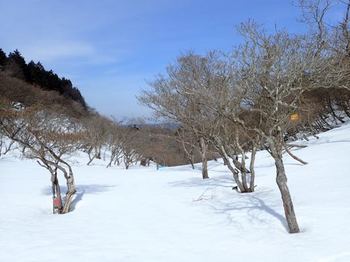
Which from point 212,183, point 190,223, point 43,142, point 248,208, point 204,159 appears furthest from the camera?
point 204,159

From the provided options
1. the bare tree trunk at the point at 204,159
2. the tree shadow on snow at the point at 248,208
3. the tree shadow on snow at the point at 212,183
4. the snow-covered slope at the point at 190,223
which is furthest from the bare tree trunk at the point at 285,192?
the bare tree trunk at the point at 204,159

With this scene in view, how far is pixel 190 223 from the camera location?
1113cm

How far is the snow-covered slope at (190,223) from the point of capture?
8141mm

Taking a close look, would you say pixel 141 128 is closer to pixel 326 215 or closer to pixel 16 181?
pixel 16 181

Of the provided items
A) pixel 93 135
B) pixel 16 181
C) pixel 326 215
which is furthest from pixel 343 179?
pixel 93 135

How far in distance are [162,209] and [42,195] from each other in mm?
6970

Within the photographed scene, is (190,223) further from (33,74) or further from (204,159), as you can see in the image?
(33,74)

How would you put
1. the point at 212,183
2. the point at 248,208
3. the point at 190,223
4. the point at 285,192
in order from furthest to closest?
the point at 212,183 → the point at 248,208 → the point at 190,223 → the point at 285,192

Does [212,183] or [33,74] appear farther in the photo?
[33,74]

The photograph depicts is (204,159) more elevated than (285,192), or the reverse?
(204,159)

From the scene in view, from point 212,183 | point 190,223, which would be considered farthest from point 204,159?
point 190,223

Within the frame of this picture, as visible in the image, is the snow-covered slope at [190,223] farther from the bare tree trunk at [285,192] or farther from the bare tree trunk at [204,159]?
the bare tree trunk at [204,159]

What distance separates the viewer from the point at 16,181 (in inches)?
905

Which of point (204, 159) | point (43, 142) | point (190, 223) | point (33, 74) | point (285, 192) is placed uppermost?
point (33, 74)
